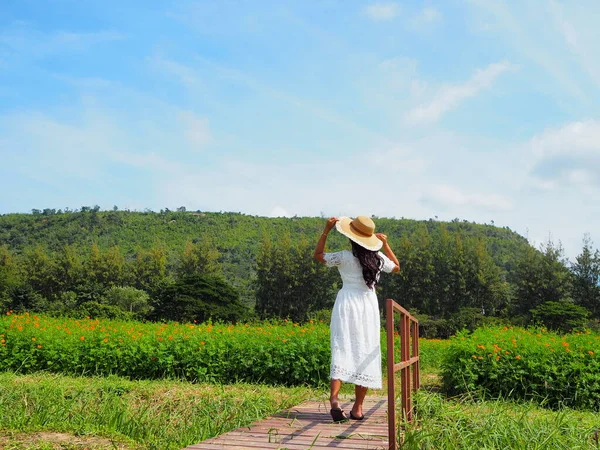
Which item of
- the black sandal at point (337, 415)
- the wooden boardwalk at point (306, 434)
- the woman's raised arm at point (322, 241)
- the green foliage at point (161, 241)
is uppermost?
the green foliage at point (161, 241)

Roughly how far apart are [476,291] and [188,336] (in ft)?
84.3

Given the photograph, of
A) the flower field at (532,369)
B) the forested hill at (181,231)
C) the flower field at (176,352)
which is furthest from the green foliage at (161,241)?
the flower field at (532,369)

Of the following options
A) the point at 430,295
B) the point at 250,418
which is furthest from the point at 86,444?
the point at 430,295

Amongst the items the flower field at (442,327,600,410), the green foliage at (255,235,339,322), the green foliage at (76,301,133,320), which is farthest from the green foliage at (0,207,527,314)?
the flower field at (442,327,600,410)

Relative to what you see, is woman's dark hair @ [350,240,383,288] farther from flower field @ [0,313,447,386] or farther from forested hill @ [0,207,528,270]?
forested hill @ [0,207,528,270]

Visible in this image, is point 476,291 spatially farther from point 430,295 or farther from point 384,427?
point 384,427

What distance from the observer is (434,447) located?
383 cm

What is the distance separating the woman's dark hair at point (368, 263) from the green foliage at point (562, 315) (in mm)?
20838

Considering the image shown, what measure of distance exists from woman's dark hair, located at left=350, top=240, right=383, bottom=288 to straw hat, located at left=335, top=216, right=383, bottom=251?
65mm

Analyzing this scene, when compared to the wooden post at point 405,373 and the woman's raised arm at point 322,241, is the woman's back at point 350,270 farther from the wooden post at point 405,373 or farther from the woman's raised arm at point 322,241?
the wooden post at point 405,373

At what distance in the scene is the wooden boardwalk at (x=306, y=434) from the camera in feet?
→ 12.4

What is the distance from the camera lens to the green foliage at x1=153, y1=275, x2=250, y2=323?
25.3m

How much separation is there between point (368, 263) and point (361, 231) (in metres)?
0.28

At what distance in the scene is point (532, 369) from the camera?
817 centimetres
